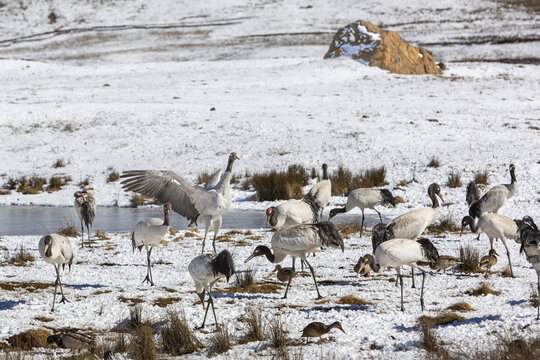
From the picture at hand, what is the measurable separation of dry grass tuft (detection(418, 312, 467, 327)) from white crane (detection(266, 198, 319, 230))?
3.71 m

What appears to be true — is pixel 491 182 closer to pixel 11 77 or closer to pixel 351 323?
pixel 351 323

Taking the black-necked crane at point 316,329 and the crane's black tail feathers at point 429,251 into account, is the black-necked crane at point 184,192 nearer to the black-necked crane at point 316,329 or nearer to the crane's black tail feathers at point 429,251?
the crane's black tail feathers at point 429,251

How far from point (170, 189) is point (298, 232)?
3093 mm

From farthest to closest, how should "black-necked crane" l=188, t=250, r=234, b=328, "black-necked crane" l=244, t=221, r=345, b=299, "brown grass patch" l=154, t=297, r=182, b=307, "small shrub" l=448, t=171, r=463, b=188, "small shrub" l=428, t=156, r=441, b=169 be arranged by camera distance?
"small shrub" l=428, t=156, r=441, b=169 → "small shrub" l=448, t=171, r=463, b=188 → "black-necked crane" l=244, t=221, r=345, b=299 → "brown grass patch" l=154, t=297, r=182, b=307 → "black-necked crane" l=188, t=250, r=234, b=328

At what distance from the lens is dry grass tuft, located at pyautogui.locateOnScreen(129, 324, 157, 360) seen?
6.50m

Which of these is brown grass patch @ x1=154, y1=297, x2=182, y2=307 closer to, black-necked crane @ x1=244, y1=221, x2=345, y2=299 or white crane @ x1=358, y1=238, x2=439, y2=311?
black-necked crane @ x1=244, y1=221, x2=345, y2=299

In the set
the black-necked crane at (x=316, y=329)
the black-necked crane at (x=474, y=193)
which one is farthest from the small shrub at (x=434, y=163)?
the black-necked crane at (x=316, y=329)

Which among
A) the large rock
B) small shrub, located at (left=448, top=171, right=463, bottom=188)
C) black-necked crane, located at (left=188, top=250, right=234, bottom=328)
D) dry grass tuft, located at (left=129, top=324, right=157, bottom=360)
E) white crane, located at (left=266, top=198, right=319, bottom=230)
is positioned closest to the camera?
dry grass tuft, located at (left=129, top=324, right=157, bottom=360)

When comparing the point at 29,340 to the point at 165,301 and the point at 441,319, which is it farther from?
the point at 441,319

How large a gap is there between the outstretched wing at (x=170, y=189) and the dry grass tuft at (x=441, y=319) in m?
4.63

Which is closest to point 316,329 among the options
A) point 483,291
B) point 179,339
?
point 179,339

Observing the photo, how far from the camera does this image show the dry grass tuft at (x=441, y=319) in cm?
742

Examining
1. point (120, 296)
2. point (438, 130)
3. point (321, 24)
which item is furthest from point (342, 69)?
point (321, 24)

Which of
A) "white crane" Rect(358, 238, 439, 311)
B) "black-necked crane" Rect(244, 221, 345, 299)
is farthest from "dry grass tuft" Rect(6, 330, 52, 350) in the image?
"white crane" Rect(358, 238, 439, 311)
